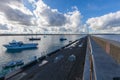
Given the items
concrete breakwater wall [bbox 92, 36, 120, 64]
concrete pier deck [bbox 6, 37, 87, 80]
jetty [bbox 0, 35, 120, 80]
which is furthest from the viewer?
concrete breakwater wall [bbox 92, 36, 120, 64]

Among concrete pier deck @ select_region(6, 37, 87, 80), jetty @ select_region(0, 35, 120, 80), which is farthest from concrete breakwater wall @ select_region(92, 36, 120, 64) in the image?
concrete pier deck @ select_region(6, 37, 87, 80)

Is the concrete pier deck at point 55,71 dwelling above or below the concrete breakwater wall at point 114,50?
below

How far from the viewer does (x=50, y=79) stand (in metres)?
24.6

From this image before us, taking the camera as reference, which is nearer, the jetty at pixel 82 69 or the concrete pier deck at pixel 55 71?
the jetty at pixel 82 69

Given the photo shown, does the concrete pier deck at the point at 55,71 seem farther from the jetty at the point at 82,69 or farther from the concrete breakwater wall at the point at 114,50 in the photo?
the concrete breakwater wall at the point at 114,50

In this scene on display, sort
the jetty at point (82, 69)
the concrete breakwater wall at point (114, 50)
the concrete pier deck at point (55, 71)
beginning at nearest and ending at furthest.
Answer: the jetty at point (82, 69)
the concrete pier deck at point (55, 71)
the concrete breakwater wall at point (114, 50)

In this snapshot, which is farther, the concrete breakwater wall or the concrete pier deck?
the concrete breakwater wall

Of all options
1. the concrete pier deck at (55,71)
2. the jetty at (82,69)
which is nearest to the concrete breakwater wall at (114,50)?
the jetty at (82,69)

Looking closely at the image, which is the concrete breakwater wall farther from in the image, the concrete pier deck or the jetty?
the concrete pier deck

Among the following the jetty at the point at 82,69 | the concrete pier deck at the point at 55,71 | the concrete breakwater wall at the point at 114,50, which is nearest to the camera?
the jetty at the point at 82,69

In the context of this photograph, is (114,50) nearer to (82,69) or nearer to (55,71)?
(82,69)

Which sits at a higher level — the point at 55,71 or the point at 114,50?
the point at 114,50

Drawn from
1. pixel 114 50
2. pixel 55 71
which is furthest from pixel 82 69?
pixel 114 50

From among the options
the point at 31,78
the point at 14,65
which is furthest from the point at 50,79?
the point at 14,65
